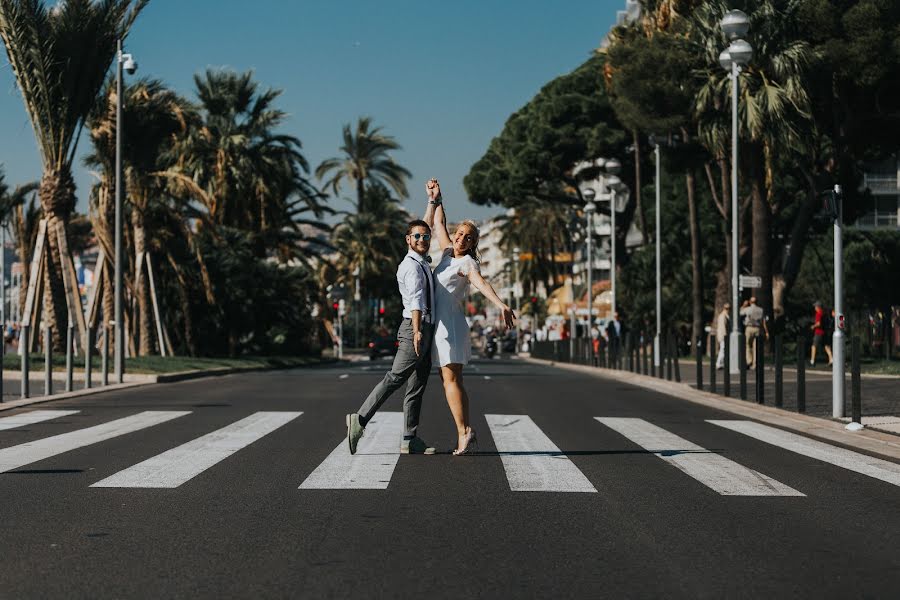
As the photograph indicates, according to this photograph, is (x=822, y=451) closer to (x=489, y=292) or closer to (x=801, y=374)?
(x=489, y=292)

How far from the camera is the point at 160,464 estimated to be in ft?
28.3

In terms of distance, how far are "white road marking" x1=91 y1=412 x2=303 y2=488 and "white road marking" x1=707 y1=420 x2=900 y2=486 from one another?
15.1ft

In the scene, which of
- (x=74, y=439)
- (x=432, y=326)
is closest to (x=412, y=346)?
(x=432, y=326)

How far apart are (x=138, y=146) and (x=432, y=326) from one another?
22634mm

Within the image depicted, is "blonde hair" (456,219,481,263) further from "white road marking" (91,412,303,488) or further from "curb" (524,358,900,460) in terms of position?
"curb" (524,358,900,460)

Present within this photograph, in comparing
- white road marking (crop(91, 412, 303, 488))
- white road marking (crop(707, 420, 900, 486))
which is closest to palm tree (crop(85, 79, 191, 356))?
white road marking (crop(91, 412, 303, 488))

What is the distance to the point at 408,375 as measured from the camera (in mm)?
9156

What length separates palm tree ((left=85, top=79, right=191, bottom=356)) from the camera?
94.8 ft

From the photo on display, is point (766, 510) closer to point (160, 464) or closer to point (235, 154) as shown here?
point (160, 464)

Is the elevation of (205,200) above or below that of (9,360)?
above

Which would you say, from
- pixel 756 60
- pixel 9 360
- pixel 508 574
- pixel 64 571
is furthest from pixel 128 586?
pixel 756 60

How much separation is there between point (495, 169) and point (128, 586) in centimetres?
5245

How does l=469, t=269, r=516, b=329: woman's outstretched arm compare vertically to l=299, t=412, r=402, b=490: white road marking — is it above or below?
above

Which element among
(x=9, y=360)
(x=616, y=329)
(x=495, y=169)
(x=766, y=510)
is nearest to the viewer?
(x=766, y=510)
